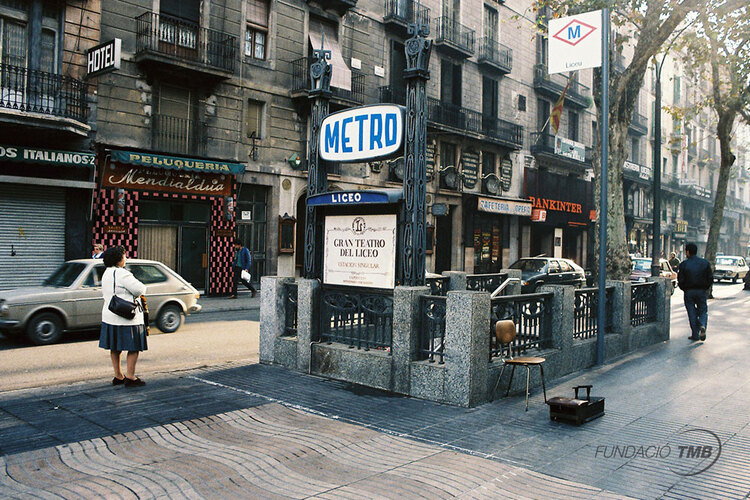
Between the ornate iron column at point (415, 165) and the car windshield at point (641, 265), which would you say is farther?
the car windshield at point (641, 265)

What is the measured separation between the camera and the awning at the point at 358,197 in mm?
7402

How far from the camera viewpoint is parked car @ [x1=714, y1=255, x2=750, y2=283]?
36844 millimetres

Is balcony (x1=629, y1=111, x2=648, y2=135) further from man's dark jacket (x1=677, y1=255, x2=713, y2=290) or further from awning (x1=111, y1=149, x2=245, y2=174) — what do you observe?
man's dark jacket (x1=677, y1=255, x2=713, y2=290)

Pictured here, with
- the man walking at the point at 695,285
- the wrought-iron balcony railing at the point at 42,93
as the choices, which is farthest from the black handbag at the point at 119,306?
the wrought-iron balcony railing at the point at 42,93

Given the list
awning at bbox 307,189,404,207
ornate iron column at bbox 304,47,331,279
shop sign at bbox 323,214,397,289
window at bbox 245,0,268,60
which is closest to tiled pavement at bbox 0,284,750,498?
shop sign at bbox 323,214,397,289

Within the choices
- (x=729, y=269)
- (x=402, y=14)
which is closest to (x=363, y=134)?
(x=402, y=14)

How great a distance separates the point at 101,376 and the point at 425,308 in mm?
4501

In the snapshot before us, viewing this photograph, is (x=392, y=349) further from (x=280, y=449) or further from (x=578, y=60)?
(x=578, y=60)

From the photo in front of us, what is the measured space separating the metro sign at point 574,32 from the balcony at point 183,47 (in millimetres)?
12327

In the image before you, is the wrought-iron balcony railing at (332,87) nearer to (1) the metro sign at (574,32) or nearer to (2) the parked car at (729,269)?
(1) the metro sign at (574,32)

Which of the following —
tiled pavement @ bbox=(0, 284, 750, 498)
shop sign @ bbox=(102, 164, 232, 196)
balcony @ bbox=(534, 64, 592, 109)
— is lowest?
tiled pavement @ bbox=(0, 284, 750, 498)

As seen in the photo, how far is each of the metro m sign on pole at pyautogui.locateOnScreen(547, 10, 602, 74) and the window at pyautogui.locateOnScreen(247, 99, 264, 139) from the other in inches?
526

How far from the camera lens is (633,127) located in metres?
45.0

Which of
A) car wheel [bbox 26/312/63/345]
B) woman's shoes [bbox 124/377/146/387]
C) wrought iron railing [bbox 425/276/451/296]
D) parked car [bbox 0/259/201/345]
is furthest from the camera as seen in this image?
wrought iron railing [bbox 425/276/451/296]
